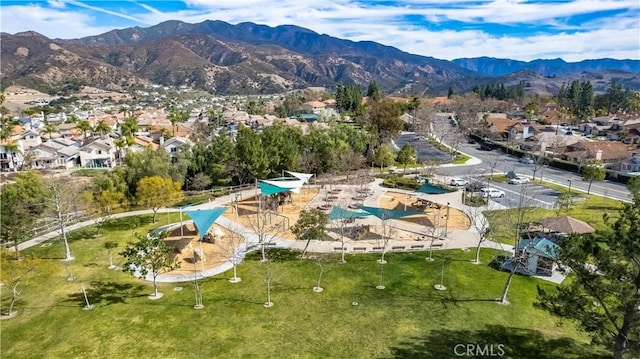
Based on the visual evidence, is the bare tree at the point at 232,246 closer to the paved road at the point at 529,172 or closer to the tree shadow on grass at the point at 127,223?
the tree shadow on grass at the point at 127,223

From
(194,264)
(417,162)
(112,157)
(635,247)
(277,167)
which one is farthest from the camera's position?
(112,157)

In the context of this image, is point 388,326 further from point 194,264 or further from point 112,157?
point 112,157

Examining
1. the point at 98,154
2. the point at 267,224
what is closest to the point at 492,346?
the point at 267,224

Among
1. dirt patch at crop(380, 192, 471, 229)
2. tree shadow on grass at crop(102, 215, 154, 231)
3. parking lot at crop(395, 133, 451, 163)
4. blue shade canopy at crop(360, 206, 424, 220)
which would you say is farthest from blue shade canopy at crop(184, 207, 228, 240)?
parking lot at crop(395, 133, 451, 163)

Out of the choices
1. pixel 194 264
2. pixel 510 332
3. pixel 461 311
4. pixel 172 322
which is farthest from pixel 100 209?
pixel 510 332

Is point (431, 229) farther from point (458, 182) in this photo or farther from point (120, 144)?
point (120, 144)

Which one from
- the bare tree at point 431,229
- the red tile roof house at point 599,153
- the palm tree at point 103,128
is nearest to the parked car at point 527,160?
the red tile roof house at point 599,153
